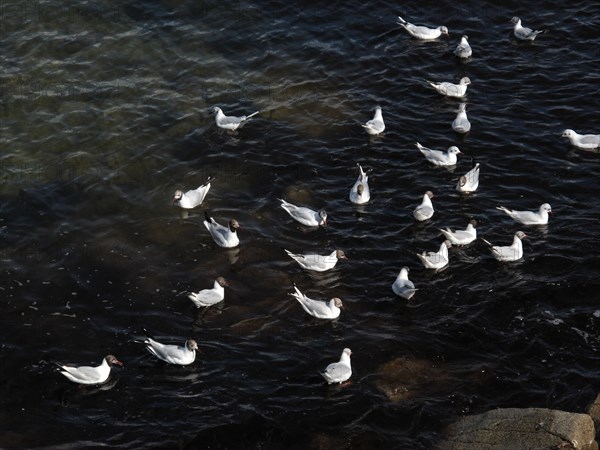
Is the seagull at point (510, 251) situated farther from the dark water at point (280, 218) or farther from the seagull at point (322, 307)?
the seagull at point (322, 307)

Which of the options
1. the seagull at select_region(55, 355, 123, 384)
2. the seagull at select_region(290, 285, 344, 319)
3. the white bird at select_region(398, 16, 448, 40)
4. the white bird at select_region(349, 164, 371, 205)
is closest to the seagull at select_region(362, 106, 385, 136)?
the white bird at select_region(349, 164, 371, 205)

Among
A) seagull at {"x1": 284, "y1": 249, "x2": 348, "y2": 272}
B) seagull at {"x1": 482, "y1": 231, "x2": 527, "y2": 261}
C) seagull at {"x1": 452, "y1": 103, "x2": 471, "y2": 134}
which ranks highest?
A: seagull at {"x1": 452, "y1": 103, "x2": 471, "y2": 134}

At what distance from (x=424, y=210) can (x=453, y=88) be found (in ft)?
17.7

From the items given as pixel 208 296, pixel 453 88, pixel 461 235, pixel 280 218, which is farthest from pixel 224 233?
pixel 453 88

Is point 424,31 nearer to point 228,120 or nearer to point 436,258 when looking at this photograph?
point 228,120

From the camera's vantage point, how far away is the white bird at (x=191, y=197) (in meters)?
21.6

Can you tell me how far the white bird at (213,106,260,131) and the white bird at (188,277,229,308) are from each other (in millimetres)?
6357

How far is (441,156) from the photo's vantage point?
22.5m

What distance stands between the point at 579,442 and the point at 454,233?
7.00 m

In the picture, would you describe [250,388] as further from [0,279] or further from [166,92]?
→ [166,92]

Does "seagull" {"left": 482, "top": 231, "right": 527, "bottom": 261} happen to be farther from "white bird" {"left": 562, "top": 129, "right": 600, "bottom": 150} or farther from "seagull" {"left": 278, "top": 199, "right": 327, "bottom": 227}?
"white bird" {"left": 562, "top": 129, "right": 600, "bottom": 150}

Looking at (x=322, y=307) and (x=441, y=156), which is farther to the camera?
(x=441, y=156)

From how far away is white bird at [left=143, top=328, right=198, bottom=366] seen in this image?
1720 centimetres

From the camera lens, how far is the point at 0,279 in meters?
19.8
